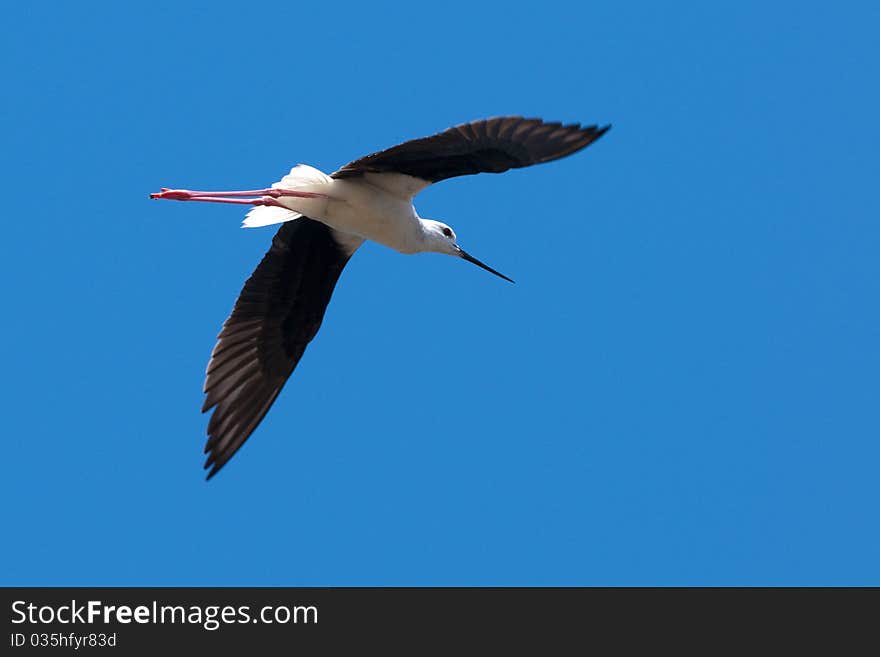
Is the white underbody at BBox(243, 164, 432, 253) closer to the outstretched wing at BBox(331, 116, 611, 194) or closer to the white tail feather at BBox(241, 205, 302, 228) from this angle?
the white tail feather at BBox(241, 205, 302, 228)

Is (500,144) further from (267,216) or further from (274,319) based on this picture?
(274,319)

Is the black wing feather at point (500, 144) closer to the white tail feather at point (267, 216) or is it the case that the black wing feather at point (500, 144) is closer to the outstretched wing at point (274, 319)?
the white tail feather at point (267, 216)

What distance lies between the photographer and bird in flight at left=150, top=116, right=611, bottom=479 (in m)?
8.53

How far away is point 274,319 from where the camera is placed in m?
10.4

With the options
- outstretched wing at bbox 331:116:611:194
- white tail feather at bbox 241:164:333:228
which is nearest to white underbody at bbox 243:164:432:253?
white tail feather at bbox 241:164:333:228

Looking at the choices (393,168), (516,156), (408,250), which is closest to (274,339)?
(408,250)

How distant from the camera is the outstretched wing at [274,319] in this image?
1022 cm

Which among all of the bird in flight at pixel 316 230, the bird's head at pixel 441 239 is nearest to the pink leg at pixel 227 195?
the bird in flight at pixel 316 230

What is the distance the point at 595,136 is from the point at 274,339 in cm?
313
